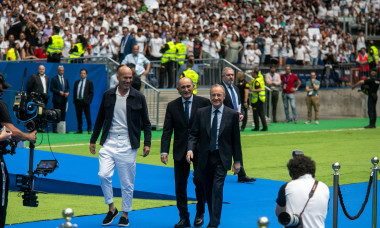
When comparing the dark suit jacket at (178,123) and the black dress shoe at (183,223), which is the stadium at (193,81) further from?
the dark suit jacket at (178,123)

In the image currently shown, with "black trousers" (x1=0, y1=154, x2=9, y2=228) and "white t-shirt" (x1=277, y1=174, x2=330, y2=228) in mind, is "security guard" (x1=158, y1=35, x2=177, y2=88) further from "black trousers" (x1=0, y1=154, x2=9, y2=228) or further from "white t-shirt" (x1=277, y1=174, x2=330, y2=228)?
"white t-shirt" (x1=277, y1=174, x2=330, y2=228)

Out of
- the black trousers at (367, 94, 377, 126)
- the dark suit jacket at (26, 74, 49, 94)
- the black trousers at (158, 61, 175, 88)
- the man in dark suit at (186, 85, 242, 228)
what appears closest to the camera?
the man in dark suit at (186, 85, 242, 228)

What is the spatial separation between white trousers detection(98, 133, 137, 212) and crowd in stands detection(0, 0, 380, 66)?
15589mm

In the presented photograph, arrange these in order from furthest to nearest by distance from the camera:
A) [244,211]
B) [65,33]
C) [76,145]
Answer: [65,33] < [76,145] < [244,211]

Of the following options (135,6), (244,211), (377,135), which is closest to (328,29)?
(135,6)

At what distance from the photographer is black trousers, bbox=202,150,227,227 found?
329 inches

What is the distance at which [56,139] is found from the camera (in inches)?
781

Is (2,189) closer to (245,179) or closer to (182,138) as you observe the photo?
(182,138)

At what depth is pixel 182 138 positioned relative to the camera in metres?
9.22

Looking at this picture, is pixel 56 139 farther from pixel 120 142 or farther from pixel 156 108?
pixel 120 142

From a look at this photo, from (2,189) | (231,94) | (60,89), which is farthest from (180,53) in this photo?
(2,189)

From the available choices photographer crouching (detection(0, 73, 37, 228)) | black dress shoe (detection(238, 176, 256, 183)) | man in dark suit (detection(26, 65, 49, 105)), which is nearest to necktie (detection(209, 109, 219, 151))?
photographer crouching (detection(0, 73, 37, 228))

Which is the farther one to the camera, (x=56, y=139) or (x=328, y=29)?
(x=328, y=29)

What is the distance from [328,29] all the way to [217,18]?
6.78m
